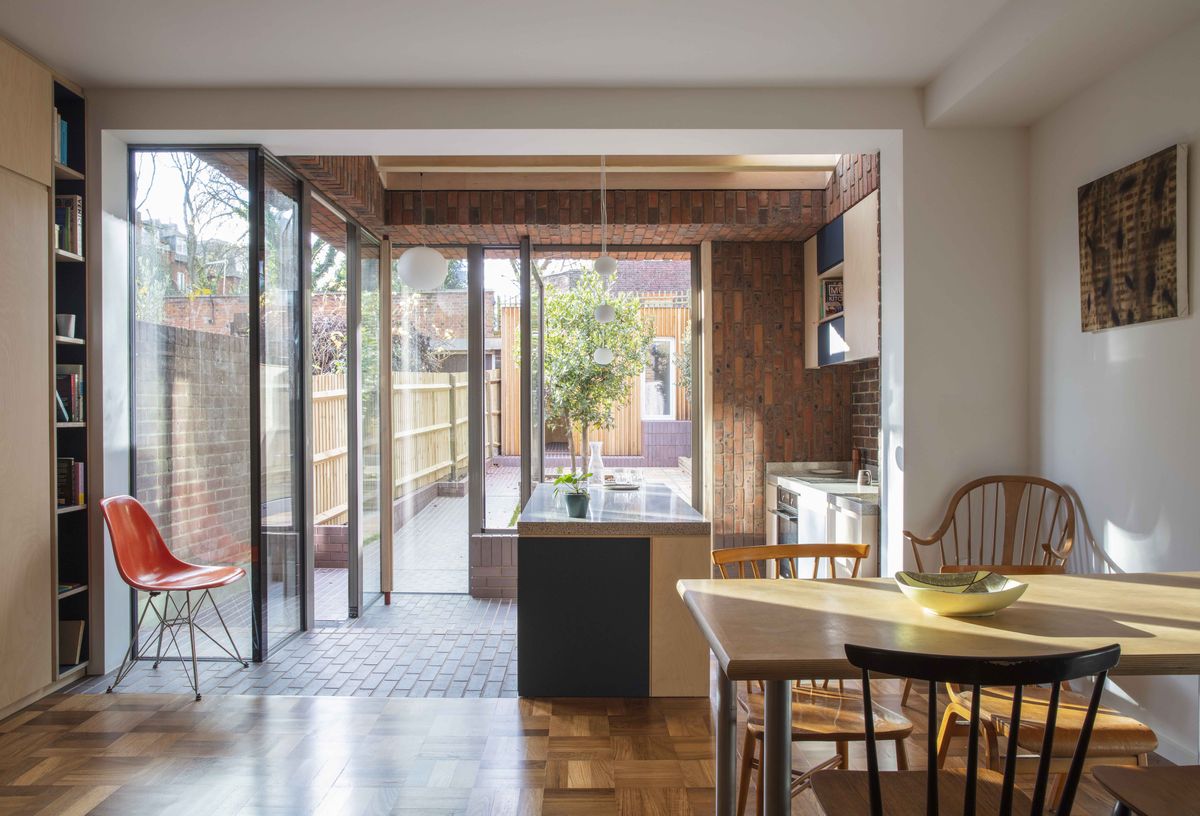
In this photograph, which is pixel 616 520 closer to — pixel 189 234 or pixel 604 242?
pixel 604 242

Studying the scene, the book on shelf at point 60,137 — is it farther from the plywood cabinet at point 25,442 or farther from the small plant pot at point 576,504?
the small plant pot at point 576,504

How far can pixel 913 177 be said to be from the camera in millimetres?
4008

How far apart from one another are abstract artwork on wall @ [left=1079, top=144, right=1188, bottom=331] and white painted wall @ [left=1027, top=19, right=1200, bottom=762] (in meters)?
0.05

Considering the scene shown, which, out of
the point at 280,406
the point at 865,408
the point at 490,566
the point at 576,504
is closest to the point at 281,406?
the point at 280,406

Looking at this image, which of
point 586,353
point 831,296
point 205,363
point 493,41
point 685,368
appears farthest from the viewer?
point 685,368

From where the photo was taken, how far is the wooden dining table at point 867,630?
5.35 feet

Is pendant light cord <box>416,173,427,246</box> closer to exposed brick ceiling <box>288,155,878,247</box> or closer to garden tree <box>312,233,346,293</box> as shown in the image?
exposed brick ceiling <box>288,155,878,247</box>

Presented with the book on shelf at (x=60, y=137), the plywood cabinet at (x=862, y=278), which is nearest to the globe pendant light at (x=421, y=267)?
the book on shelf at (x=60, y=137)

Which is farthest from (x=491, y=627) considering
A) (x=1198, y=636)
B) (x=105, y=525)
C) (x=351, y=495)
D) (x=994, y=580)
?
(x=1198, y=636)

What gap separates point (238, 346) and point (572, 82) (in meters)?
2.14

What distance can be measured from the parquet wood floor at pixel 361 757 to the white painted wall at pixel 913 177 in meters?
1.30

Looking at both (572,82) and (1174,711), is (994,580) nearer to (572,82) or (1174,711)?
(1174,711)

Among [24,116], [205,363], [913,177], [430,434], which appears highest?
[24,116]

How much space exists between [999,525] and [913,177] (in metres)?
1.78
